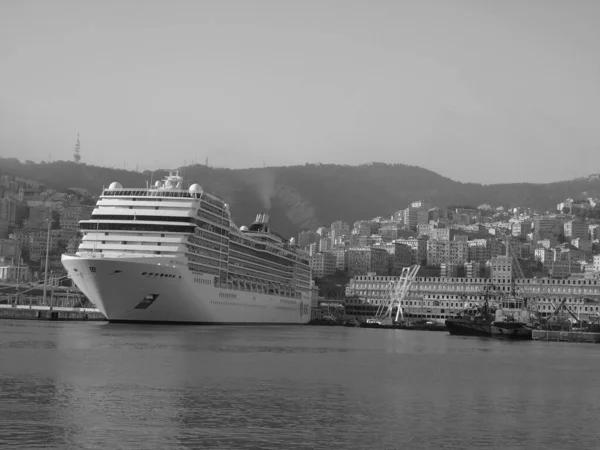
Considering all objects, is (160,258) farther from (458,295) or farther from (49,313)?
(458,295)

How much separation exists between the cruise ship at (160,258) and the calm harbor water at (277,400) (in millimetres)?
18881

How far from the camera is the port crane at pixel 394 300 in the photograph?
444ft

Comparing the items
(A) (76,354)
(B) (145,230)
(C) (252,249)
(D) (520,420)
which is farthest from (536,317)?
(D) (520,420)

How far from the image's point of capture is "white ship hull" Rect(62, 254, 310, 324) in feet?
224

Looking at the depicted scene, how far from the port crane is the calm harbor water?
84.9 m

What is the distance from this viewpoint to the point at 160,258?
69812 mm

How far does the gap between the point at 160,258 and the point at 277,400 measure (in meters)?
41.5

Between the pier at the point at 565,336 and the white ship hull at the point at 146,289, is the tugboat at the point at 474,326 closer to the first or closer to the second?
the pier at the point at 565,336

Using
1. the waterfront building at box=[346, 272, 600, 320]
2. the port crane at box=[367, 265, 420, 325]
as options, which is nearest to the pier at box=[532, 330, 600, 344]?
→ the waterfront building at box=[346, 272, 600, 320]

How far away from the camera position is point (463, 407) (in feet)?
98.2

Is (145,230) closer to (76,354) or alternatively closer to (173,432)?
(76,354)

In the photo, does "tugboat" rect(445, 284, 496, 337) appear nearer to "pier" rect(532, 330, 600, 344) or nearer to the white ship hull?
"pier" rect(532, 330, 600, 344)

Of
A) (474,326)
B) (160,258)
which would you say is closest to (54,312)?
(160,258)

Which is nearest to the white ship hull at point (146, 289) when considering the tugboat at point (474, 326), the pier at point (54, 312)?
the pier at point (54, 312)
